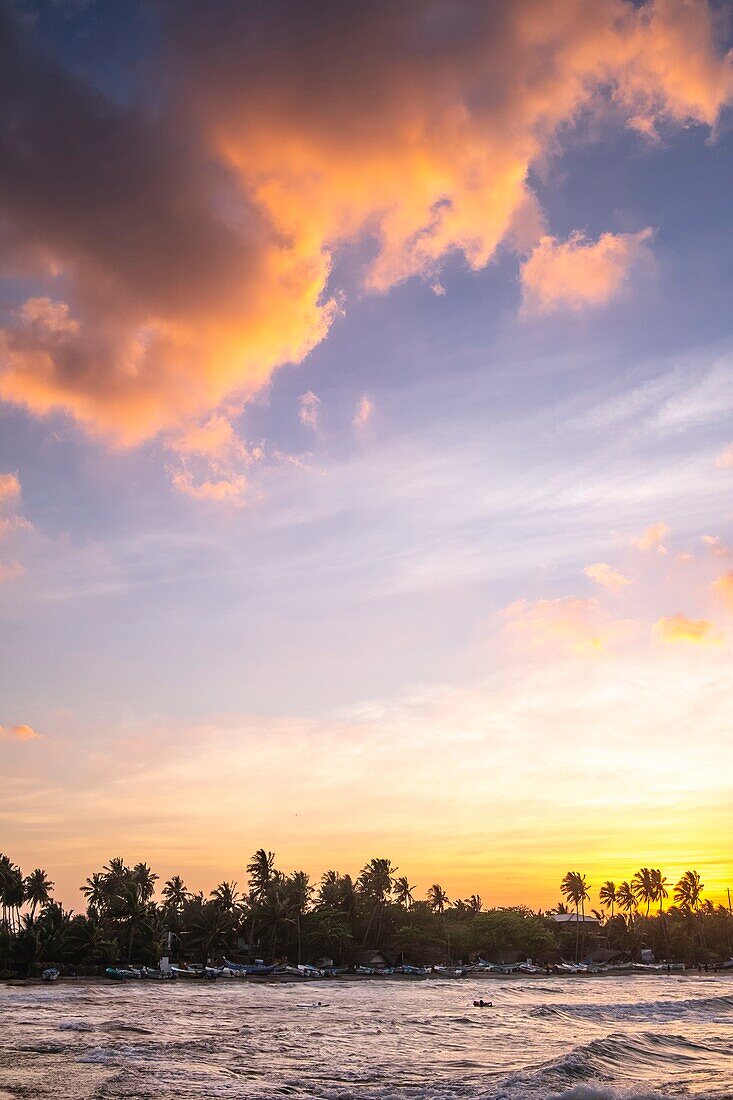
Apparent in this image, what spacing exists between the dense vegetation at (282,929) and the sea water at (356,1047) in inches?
802

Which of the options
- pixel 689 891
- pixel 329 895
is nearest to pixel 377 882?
pixel 329 895

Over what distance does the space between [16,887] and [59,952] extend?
64.1ft

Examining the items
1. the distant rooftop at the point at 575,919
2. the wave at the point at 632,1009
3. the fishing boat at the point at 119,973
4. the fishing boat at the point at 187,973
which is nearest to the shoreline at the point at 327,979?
the fishing boat at the point at 119,973

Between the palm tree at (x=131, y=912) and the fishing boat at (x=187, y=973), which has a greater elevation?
the palm tree at (x=131, y=912)

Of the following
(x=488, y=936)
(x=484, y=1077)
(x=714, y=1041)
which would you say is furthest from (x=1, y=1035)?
(x=488, y=936)

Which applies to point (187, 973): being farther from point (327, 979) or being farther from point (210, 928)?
point (327, 979)

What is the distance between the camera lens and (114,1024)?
123 ft

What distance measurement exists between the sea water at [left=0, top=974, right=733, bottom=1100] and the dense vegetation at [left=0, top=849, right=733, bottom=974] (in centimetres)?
2038

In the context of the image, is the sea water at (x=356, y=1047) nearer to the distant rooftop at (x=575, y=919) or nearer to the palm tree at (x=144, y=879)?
the palm tree at (x=144, y=879)

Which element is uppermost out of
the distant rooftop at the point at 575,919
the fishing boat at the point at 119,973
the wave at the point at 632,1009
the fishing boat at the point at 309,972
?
the wave at the point at 632,1009

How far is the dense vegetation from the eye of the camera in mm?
79312

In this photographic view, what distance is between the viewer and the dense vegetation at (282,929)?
260ft

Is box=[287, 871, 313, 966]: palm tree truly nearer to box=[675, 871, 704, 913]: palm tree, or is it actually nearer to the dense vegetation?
the dense vegetation

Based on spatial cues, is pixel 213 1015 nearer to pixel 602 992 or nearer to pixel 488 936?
pixel 602 992
